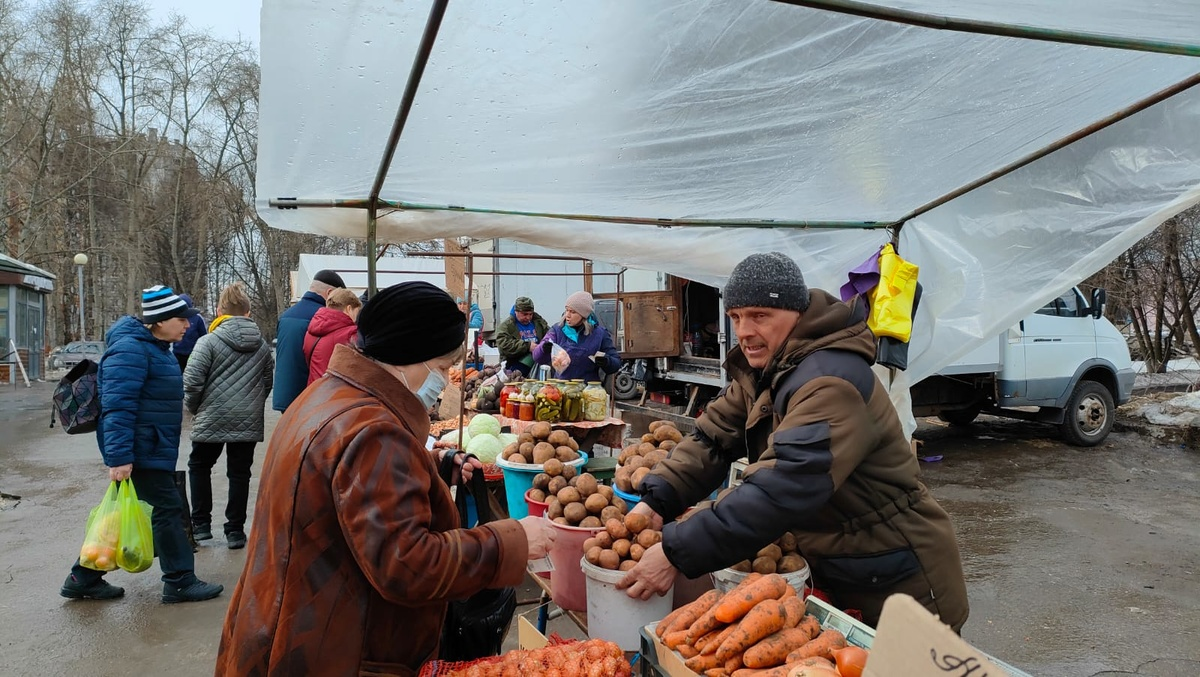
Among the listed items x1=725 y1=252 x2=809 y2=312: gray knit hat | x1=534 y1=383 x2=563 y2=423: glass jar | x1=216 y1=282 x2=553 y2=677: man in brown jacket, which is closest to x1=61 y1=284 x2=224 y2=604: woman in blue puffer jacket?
x1=534 y1=383 x2=563 y2=423: glass jar

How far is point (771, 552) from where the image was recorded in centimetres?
222

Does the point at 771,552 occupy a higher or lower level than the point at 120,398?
lower

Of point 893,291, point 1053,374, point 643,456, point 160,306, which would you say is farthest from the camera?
point 1053,374

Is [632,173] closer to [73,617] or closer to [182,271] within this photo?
[73,617]

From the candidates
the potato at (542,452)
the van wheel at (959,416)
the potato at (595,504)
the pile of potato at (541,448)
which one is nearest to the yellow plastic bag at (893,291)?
the pile of potato at (541,448)

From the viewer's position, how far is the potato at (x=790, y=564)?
2199 millimetres

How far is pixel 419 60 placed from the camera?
7.45 ft

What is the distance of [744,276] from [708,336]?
8.73 m

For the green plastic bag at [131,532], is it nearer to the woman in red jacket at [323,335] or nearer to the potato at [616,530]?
the woman in red jacket at [323,335]

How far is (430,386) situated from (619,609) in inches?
41.0

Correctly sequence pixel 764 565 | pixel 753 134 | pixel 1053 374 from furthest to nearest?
pixel 1053 374, pixel 753 134, pixel 764 565

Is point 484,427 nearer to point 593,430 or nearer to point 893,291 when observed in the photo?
point 593,430

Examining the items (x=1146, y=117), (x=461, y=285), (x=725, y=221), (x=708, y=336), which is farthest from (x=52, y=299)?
(x=1146, y=117)

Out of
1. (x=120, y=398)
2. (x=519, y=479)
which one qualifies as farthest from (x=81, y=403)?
(x=519, y=479)
